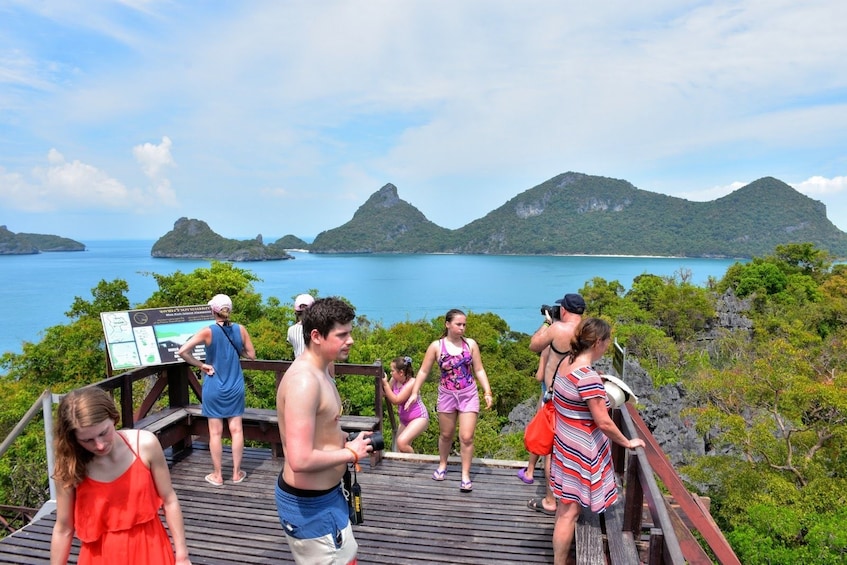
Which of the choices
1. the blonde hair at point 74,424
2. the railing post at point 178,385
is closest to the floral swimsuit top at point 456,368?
the blonde hair at point 74,424

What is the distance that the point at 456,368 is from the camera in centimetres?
429

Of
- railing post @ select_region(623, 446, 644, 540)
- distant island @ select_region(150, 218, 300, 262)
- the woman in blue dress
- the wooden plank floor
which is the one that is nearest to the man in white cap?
the woman in blue dress

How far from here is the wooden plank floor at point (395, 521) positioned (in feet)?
11.8

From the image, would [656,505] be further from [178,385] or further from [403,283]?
[403,283]

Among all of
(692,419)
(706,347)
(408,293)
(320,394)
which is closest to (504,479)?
(320,394)

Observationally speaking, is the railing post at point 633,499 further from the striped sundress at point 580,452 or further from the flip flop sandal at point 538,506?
the flip flop sandal at point 538,506

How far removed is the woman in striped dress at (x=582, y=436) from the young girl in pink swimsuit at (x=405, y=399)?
2.00 metres

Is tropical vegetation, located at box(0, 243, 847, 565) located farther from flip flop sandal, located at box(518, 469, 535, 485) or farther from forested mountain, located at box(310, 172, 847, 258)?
forested mountain, located at box(310, 172, 847, 258)

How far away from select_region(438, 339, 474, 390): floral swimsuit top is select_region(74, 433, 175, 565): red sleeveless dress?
255 cm

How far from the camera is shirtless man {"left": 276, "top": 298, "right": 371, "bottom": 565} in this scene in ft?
6.64

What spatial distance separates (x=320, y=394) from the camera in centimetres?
209

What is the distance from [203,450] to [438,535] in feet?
9.93

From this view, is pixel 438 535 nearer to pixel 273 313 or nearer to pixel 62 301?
pixel 273 313

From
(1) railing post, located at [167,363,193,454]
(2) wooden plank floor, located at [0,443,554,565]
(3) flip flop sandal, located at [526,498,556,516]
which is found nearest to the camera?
(2) wooden plank floor, located at [0,443,554,565]
